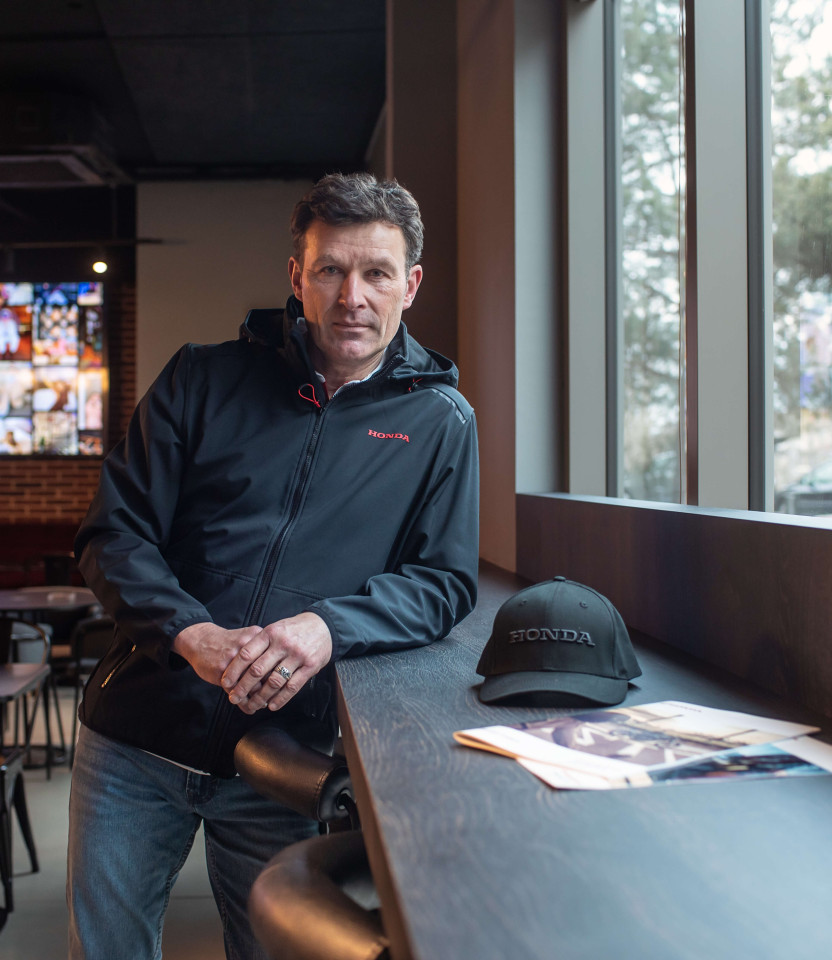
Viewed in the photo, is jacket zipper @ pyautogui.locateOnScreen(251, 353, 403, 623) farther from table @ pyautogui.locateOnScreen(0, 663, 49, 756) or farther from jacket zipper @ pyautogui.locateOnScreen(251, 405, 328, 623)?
table @ pyautogui.locateOnScreen(0, 663, 49, 756)

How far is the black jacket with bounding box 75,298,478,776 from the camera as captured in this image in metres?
1.32

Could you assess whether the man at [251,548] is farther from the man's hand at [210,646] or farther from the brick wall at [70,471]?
the brick wall at [70,471]

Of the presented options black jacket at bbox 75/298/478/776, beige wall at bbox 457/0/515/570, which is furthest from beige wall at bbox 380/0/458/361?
black jacket at bbox 75/298/478/776

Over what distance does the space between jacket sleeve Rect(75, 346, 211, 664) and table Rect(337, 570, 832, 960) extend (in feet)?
1.52

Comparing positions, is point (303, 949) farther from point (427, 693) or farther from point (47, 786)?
point (47, 786)

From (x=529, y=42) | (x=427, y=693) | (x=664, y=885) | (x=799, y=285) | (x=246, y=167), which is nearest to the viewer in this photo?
(x=664, y=885)

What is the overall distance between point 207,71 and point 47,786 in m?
4.39

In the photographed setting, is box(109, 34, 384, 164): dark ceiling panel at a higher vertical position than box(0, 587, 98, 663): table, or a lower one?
higher

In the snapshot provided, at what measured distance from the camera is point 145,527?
1.40m

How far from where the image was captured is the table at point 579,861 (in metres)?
0.53

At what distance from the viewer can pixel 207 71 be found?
18.7 ft

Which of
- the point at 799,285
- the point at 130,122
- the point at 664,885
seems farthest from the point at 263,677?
the point at 130,122

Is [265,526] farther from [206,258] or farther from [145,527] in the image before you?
[206,258]

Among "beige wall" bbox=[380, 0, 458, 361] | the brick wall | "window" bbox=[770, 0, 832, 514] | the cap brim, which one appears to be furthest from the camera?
the brick wall
